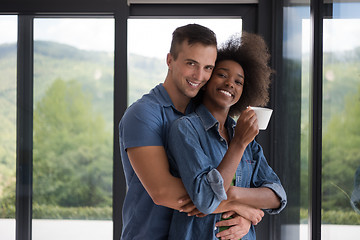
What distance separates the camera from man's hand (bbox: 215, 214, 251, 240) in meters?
1.35

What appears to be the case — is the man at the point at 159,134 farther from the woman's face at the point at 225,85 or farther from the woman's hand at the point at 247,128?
the woman's hand at the point at 247,128

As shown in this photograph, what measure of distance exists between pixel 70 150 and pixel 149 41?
2.86 feet

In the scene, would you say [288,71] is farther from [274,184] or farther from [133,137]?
[133,137]

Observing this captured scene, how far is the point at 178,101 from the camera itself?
4.92ft

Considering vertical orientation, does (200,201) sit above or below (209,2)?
below

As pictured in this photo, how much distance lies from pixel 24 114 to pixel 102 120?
0.50 metres

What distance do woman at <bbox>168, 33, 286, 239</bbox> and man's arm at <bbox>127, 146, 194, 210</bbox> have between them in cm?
4

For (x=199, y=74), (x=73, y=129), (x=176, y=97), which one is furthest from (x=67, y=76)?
(x=199, y=74)

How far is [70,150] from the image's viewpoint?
2.75 m

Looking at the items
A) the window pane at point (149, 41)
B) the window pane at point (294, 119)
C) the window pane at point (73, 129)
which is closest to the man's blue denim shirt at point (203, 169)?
the window pane at point (294, 119)

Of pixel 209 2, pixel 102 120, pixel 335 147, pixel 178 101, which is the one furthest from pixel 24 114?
pixel 335 147

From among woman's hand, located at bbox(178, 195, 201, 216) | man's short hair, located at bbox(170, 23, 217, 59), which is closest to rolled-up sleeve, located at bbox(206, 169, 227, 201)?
woman's hand, located at bbox(178, 195, 201, 216)

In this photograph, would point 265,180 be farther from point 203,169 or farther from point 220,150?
point 203,169

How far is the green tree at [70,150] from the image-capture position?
8.96 ft
